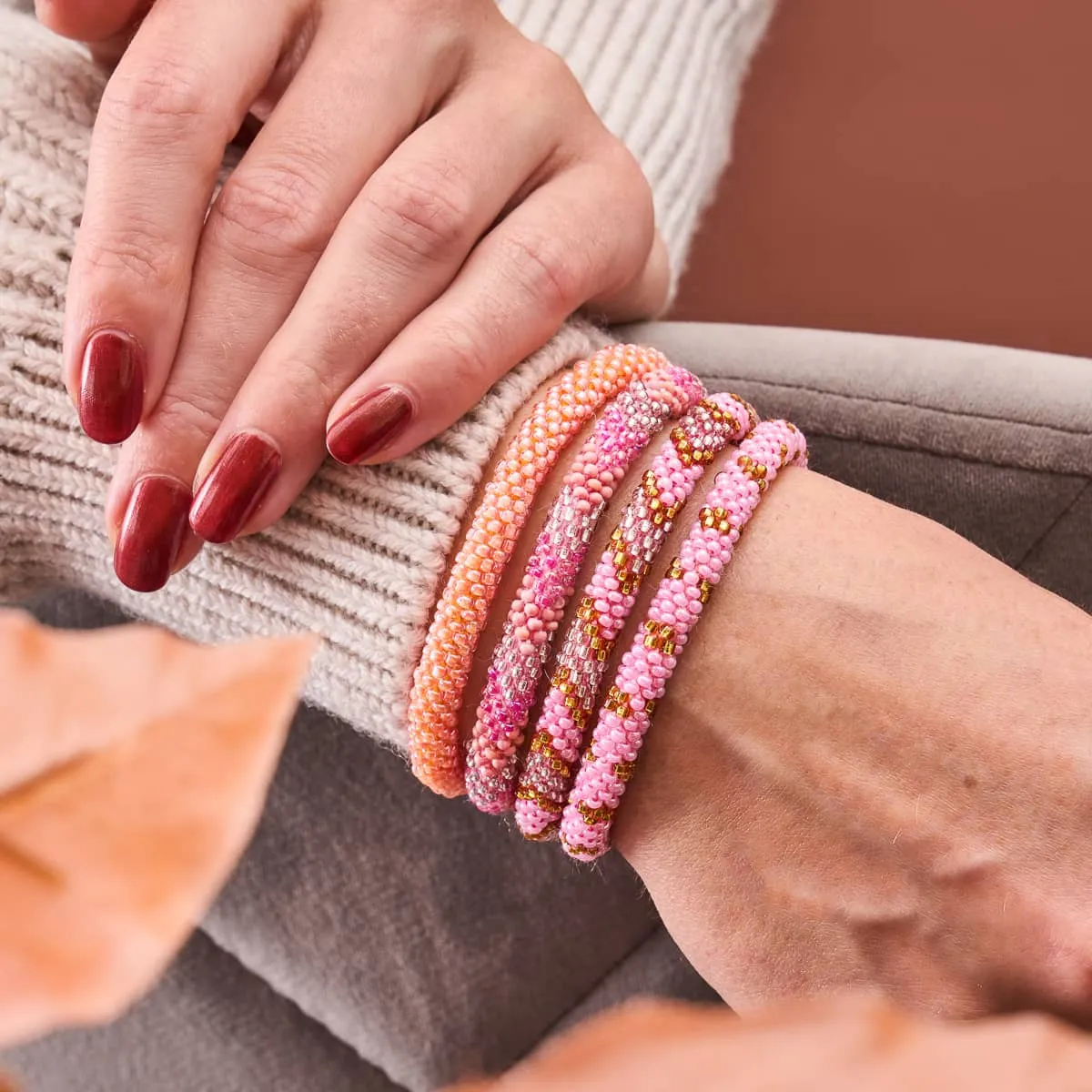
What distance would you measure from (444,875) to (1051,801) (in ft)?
1.49

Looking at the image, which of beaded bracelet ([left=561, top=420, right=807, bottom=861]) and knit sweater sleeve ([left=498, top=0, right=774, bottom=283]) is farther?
knit sweater sleeve ([left=498, top=0, right=774, bottom=283])

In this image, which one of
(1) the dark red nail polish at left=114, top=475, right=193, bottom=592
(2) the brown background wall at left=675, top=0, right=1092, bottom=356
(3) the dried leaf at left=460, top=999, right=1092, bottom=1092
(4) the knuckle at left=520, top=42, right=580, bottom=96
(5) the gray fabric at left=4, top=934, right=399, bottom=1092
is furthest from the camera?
(2) the brown background wall at left=675, top=0, right=1092, bottom=356

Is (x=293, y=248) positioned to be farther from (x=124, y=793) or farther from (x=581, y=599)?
(x=124, y=793)

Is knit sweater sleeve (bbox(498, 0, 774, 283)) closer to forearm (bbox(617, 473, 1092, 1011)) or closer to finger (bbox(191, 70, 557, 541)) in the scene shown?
finger (bbox(191, 70, 557, 541))

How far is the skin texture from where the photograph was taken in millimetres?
377

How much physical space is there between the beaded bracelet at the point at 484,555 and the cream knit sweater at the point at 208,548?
0.02m

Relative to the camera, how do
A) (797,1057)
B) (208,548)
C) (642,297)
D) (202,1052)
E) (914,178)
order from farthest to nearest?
1. (914,178)
2. (202,1052)
3. (642,297)
4. (208,548)
5. (797,1057)

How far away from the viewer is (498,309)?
44cm

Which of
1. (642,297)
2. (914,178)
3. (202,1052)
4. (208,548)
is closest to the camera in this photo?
(208,548)

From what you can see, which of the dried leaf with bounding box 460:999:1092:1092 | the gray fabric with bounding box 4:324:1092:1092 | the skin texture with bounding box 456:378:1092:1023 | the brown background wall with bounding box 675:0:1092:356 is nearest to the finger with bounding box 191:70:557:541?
the skin texture with bounding box 456:378:1092:1023

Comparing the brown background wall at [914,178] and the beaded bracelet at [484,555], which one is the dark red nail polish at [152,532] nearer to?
the beaded bracelet at [484,555]

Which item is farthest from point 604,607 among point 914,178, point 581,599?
point 914,178

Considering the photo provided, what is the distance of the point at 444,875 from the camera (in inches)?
27.8

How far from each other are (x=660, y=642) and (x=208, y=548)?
0.24m
